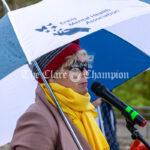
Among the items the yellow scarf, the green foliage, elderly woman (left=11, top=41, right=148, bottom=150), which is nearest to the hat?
elderly woman (left=11, top=41, right=148, bottom=150)

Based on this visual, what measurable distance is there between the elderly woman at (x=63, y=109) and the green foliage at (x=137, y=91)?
8.76 meters

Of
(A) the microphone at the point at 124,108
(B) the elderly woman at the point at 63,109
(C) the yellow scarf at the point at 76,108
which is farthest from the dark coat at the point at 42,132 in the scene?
(A) the microphone at the point at 124,108

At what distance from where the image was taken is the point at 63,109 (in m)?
2.87

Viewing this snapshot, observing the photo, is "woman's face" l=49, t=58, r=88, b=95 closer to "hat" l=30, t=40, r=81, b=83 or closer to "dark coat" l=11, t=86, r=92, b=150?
"hat" l=30, t=40, r=81, b=83

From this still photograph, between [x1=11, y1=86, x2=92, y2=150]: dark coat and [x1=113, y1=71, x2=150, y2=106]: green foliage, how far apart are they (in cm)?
906

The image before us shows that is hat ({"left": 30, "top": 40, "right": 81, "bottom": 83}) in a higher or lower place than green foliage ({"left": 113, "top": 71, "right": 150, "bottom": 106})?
higher

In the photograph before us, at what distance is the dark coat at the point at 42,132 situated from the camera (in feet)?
8.21

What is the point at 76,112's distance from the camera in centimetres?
296

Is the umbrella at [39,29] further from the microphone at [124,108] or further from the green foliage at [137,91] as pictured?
the green foliage at [137,91]

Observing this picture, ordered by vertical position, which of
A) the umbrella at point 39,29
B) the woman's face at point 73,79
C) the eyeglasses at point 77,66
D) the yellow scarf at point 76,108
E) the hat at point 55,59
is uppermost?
the umbrella at point 39,29

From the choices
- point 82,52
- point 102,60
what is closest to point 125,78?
point 102,60

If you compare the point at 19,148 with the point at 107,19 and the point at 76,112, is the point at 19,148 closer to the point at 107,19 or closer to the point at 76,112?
the point at 76,112

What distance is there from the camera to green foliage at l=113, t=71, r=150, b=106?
11.8 m

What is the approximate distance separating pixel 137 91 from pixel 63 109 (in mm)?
9765
